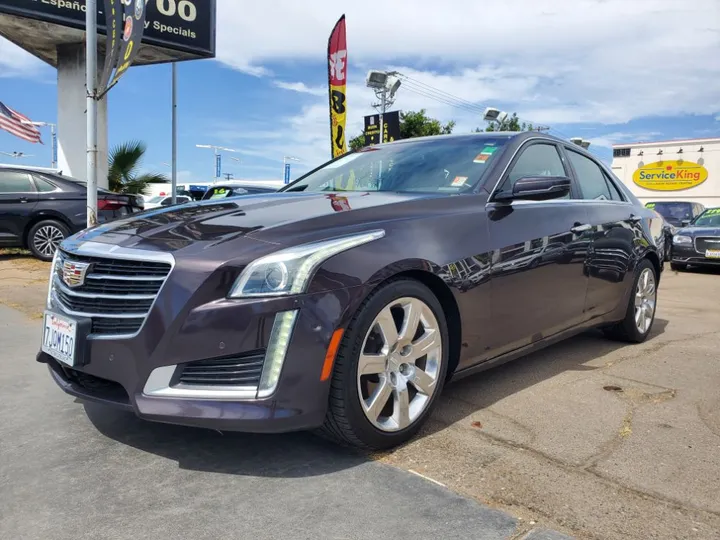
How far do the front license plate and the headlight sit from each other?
2.48ft

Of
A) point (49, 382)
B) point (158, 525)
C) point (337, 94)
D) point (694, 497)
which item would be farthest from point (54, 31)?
point (694, 497)

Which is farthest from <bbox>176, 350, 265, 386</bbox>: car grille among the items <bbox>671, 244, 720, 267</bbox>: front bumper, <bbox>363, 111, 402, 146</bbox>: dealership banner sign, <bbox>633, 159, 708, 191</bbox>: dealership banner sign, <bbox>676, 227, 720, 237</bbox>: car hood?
<bbox>633, 159, 708, 191</bbox>: dealership banner sign

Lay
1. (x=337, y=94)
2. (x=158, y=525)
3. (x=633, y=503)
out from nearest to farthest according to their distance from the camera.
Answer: (x=158, y=525), (x=633, y=503), (x=337, y=94)

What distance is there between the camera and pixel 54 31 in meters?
11.4

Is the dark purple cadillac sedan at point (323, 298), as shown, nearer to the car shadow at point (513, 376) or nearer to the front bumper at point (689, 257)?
the car shadow at point (513, 376)

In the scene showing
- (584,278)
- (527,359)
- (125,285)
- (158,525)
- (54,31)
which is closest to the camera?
(158,525)

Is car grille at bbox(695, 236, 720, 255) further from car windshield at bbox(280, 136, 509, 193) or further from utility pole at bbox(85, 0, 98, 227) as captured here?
utility pole at bbox(85, 0, 98, 227)

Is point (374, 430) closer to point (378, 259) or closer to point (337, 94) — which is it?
point (378, 259)

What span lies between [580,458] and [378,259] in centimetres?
120

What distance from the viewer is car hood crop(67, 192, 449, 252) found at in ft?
7.76

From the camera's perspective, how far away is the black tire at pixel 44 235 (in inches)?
352

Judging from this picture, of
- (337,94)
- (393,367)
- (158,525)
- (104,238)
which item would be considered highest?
(337,94)

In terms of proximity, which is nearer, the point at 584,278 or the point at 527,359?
the point at 584,278

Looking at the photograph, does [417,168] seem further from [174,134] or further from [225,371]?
[174,134]
